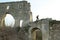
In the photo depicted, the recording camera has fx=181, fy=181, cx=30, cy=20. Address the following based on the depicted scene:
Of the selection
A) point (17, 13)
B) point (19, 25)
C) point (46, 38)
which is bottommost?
point (46, 38)

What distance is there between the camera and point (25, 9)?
24188mm

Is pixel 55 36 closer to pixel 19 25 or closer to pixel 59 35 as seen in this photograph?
pixel 59 35

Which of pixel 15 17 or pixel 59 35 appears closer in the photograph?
pixel 59 35

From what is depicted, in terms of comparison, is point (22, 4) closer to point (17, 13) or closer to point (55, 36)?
point (17, 13)

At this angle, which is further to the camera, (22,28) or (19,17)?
(19,17)

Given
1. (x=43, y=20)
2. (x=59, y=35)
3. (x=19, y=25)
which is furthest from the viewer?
(x=19, y=25)

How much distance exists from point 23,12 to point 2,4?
10.9 feet

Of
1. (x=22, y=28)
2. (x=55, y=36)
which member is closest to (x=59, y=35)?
(x=55, y=36)

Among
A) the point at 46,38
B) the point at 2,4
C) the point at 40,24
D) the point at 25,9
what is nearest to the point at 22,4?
the point at 25,9

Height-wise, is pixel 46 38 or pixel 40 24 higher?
pixel 40 24

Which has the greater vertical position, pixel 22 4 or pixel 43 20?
pixel 22 4

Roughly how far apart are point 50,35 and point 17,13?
6.16 metres

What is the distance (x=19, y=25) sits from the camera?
23.9 metres

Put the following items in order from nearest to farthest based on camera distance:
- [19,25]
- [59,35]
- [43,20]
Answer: [59,35] → [43,20] → [19,25]
